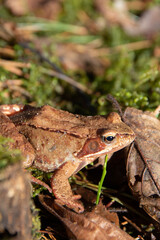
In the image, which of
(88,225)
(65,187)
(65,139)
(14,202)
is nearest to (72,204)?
(65,187)

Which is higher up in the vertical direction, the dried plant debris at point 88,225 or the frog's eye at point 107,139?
the frog's eye at point 107,139

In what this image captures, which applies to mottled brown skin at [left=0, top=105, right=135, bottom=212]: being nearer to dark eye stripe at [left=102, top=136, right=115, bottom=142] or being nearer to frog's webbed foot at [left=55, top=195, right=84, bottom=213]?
dark eye stripe at [left=102, top=136, right=115, bottom=142]

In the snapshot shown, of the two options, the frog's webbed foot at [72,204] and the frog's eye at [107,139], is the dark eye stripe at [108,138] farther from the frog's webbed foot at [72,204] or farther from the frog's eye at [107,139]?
the frog's webbed foot at [72,204]

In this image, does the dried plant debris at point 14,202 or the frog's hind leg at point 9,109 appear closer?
the dried plant debris at point 14,202

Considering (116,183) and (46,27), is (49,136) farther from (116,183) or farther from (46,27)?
(46,27)

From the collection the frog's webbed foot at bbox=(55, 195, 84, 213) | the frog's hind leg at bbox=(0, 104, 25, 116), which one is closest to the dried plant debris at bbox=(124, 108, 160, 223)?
the frog's webbed foot at bbox=(55, 195, 84, 213)

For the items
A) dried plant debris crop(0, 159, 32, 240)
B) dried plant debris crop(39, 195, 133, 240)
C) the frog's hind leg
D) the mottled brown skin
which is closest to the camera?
dried plant debris crop(0, 159, 32, 240)

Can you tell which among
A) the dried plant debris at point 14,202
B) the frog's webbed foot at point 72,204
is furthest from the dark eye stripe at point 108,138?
the dried plant debris at point 14,202

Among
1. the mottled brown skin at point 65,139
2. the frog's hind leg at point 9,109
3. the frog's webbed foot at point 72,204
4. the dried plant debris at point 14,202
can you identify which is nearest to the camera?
the dried plant debris at point 14,202
